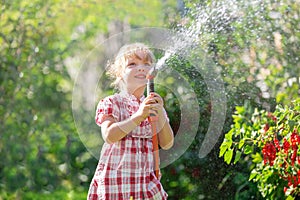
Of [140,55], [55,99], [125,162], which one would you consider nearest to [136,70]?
[140,55]

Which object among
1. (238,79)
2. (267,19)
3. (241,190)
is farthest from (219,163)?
(267,19)

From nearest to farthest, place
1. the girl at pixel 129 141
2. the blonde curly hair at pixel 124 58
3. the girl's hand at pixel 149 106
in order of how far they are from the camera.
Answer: the girl's hand at pixel 149 106 < the girl at pixel 129 141 < the blonde curly hair at pixel 124 58

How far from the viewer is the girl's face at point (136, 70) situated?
285 cm

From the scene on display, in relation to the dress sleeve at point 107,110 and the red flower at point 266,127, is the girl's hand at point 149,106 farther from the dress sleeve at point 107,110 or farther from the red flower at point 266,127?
the red flower at point 266,127

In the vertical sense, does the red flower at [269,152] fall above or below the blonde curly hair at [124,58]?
below

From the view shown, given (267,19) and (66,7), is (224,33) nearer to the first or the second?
(267,19)

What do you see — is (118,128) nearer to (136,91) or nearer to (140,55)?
(136,91)

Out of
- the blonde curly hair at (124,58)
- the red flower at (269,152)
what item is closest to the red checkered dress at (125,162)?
the blonde curly hair at (124,58)

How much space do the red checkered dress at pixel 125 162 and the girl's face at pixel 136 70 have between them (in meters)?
0.06

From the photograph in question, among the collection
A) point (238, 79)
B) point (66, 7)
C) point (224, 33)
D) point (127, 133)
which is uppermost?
point (66, 7)

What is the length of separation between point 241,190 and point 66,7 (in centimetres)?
193

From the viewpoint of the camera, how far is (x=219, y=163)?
4.35 metres

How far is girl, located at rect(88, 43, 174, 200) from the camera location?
280 cm

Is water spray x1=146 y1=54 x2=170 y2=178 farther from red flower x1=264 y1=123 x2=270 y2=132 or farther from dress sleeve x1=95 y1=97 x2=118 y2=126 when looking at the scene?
red flower x1=264 y1=123 x2=270 y2=132
